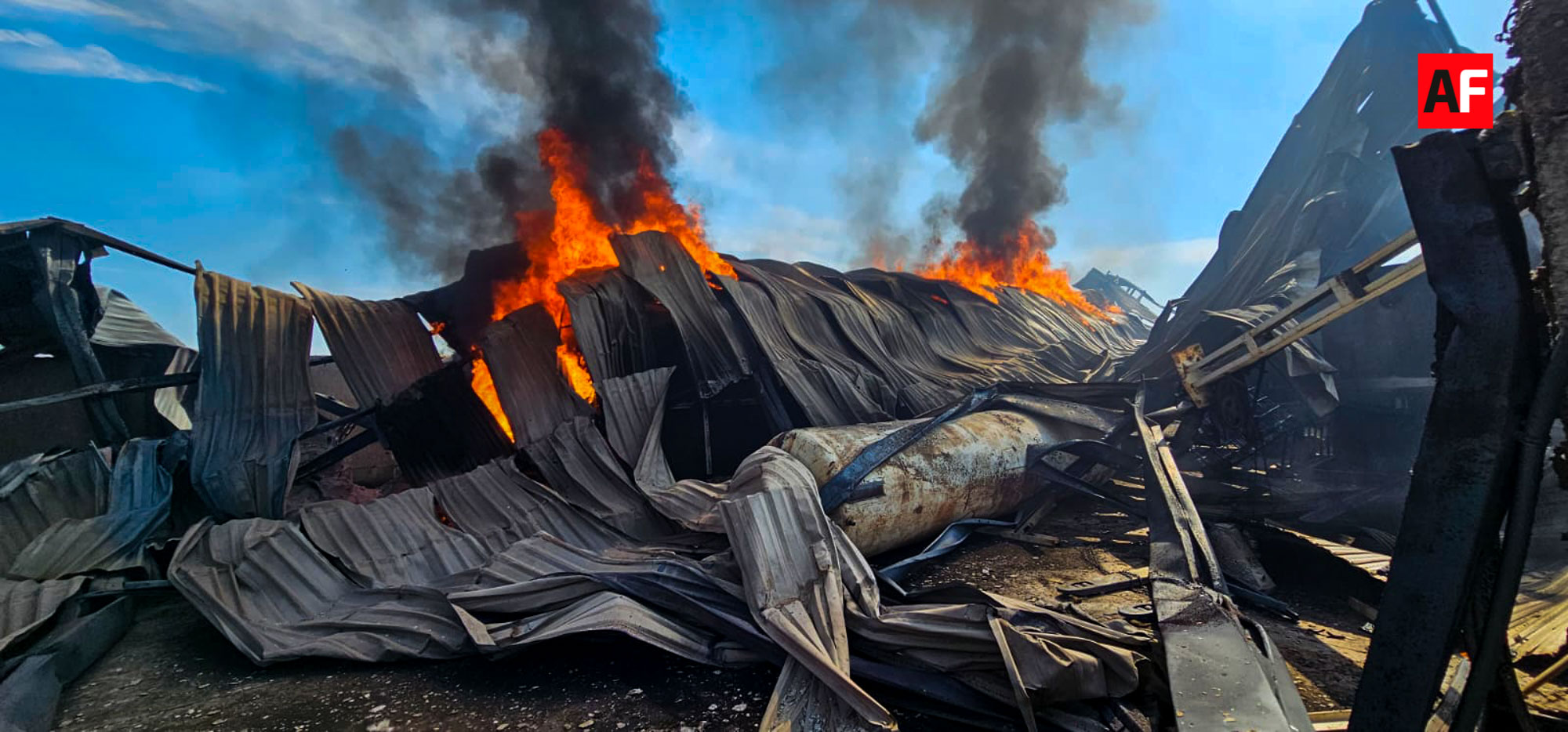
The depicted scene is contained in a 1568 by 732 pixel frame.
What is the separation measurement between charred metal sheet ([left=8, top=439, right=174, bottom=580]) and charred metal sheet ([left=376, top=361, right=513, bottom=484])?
5.96ft

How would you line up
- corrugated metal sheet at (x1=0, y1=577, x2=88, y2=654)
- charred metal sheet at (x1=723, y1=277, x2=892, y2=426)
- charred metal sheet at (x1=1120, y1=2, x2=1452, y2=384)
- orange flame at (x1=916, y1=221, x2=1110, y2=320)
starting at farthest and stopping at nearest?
orange flame at (x1=916, y1=221, x2=1110, y2=320), charred metal sheet at (x1=1120, y1=2, x2=1452, y2=384), charred metal sheet at (x1=723, y1=277, x2=892, y2=426), corrugated metal sheet at (x1=0, y1=577, x2=88, y2=654)

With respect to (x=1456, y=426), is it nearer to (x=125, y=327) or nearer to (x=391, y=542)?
(x=391, y=542)

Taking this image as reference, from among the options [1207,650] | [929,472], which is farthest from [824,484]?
[1207,650]

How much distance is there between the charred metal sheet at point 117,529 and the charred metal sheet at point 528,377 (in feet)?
9.76

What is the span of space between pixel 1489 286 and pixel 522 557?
5285mm

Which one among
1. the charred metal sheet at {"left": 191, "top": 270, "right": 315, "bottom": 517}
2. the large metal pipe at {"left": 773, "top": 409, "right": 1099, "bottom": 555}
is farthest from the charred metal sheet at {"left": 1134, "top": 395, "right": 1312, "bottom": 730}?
the charred metal sheet at {"left": 191, "top": 270, "right": 315, "bottom": 517}

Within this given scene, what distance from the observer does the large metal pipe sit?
5.23 meters

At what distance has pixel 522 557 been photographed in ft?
15.6

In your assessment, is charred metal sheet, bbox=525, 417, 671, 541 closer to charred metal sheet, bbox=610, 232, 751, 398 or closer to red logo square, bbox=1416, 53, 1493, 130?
charred metal sheet, bbox=610, 232, 751, 398

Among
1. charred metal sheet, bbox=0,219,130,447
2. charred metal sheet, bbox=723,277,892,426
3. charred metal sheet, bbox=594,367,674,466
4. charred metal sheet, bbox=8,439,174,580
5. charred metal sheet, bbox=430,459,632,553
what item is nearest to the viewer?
charred metal sheet, bbox=8,439,174,580

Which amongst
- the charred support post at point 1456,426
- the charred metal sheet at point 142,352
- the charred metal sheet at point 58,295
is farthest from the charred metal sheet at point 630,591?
the charred metal sheet at point 142,352

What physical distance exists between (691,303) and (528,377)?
214 cm

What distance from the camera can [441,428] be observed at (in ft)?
23.4

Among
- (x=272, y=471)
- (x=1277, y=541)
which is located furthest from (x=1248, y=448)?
(x=272, y=471)
